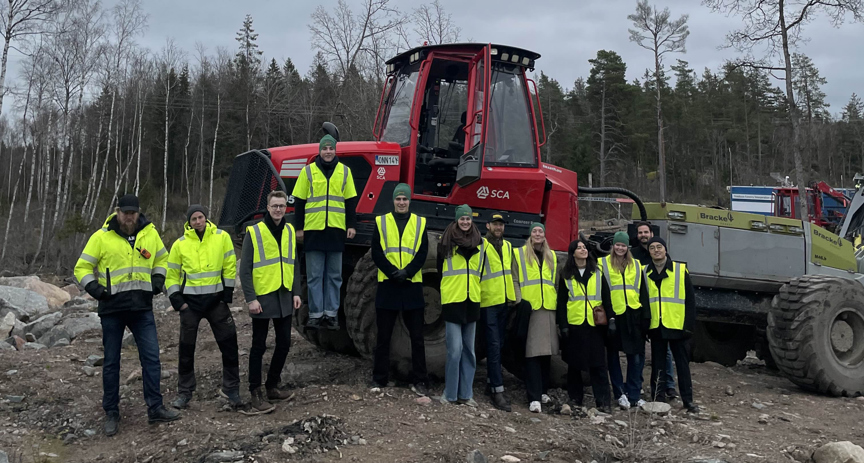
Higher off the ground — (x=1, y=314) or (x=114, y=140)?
(x=114, y=140)

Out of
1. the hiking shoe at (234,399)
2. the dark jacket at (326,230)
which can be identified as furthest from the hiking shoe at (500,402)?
the hiking shoe at (234,399)

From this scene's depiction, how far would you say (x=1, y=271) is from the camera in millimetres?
22469

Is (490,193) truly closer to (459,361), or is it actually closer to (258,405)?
(459,361)

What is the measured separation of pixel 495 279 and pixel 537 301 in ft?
1.54

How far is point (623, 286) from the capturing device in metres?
6.68

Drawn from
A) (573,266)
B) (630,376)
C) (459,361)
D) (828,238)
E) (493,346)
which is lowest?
(630,376)

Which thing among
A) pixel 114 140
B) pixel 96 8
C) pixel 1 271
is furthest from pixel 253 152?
pixel 114 140

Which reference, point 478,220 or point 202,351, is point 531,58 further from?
point 202,351

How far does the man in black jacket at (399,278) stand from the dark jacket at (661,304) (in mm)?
2198

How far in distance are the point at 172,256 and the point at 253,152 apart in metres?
1.79

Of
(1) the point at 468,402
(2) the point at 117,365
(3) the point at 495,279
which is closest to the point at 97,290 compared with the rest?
(2) the point at 117,365

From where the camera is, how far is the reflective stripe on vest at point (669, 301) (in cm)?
659

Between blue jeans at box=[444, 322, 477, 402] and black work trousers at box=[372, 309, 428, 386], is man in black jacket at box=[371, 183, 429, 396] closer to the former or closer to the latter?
black work trousers at box=[372, 309, 428, 386]

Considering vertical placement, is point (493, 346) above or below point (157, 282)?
below
